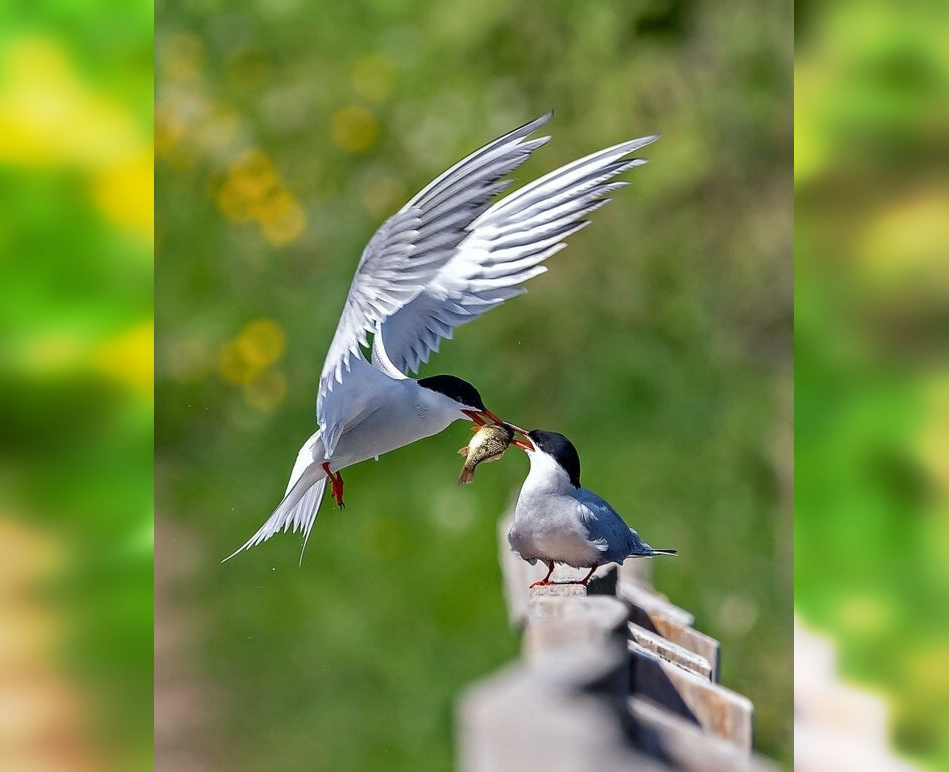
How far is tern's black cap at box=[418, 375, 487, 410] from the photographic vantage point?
1675mm

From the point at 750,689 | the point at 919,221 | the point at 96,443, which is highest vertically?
the point at 919,221

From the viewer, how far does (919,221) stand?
126 centimetres

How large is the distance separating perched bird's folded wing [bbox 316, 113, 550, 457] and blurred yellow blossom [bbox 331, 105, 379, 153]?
1.03 m

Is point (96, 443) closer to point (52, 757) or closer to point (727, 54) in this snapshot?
point (52, 757)

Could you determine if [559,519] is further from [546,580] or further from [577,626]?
[577,626]

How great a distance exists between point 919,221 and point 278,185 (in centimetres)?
157

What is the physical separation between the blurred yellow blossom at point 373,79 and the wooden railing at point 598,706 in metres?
Answer: 1.59

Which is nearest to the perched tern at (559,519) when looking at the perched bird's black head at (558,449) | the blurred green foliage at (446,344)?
the perched bird's black head at (558,449)

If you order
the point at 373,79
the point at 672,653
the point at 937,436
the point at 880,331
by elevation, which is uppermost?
the point at 373,79

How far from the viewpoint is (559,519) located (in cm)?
139

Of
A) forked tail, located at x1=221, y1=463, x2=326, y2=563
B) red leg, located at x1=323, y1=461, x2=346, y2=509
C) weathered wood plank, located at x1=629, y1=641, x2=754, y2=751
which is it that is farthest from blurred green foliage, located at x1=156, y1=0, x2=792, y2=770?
weathered wood plank, located at x1=629, y1=641, x2=754, y2=751

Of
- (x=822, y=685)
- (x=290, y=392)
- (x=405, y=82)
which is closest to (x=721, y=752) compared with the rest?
(x=822, y=685)

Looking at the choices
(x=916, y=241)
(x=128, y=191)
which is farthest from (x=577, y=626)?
(x=128, y=191)

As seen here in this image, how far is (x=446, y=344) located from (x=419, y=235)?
2.95ft
